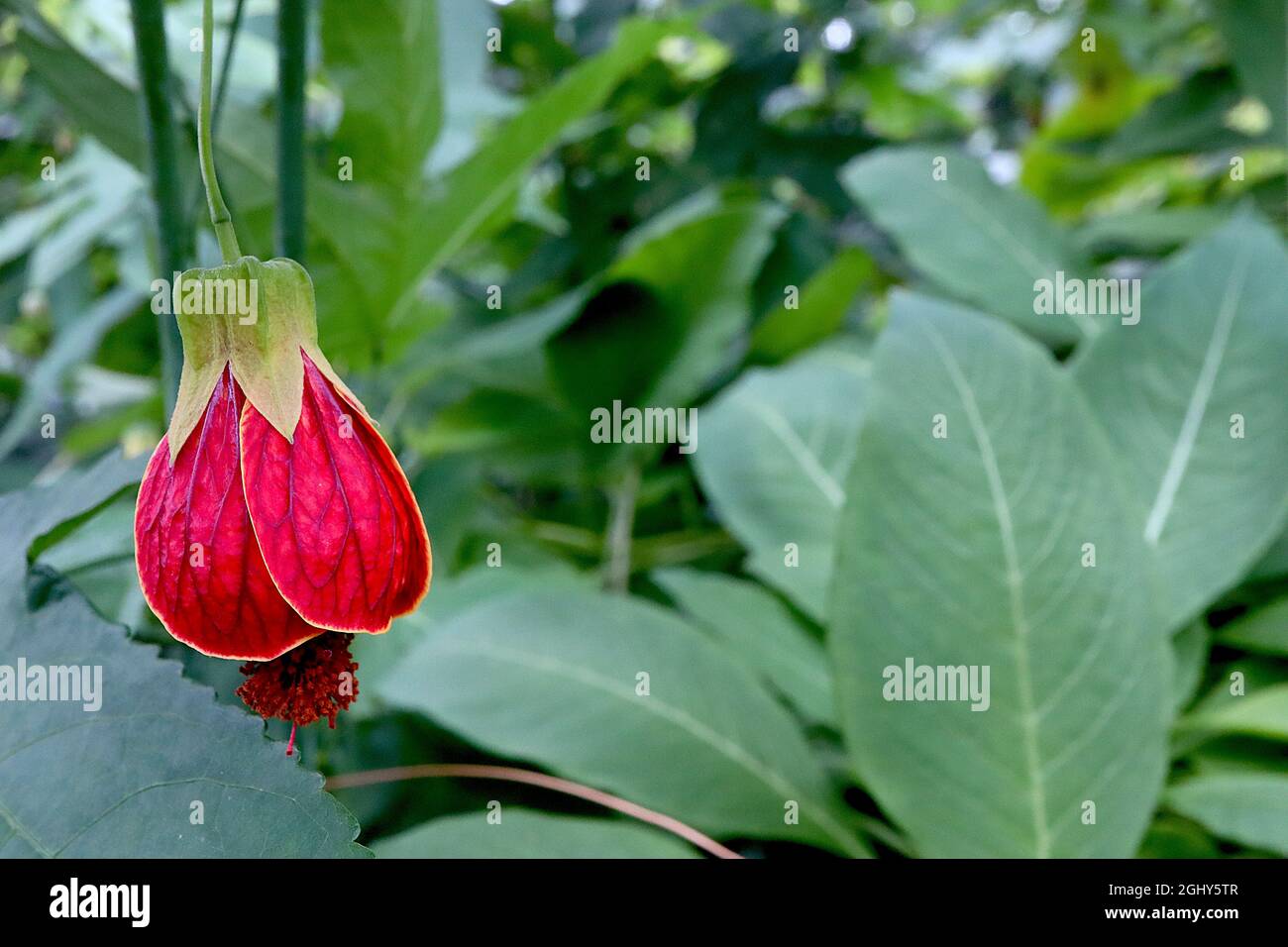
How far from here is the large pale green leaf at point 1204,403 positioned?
37cm

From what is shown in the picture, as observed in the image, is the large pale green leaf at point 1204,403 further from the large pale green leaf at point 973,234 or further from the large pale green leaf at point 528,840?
the large pale green leaf at point 528,840

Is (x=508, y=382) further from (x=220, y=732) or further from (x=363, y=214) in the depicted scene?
(x=220, y=732)

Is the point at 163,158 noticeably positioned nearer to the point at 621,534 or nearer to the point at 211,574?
the point at 211,574

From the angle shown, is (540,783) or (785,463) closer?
(540,783)

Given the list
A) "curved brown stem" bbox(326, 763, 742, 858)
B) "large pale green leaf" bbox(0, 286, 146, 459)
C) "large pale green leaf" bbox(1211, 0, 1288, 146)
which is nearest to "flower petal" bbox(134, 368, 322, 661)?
"curved brown stem" bbox(326, 763, 742, 858)

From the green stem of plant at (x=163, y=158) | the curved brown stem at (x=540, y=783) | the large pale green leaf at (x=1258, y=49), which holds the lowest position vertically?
the curved brown stem at (x=540, y=783)

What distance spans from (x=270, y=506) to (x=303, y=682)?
24 millimetres

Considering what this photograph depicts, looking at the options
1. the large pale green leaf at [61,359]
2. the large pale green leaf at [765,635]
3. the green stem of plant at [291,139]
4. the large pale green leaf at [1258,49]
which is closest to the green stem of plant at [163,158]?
the green stem of plant at [291,139]

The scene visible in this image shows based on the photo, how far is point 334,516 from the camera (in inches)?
5.0

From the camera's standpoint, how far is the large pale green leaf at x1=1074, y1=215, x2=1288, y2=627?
1.21 feet

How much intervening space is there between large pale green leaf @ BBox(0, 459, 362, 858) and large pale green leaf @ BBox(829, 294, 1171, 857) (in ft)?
0.71

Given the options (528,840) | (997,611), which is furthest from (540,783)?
(997,611)
